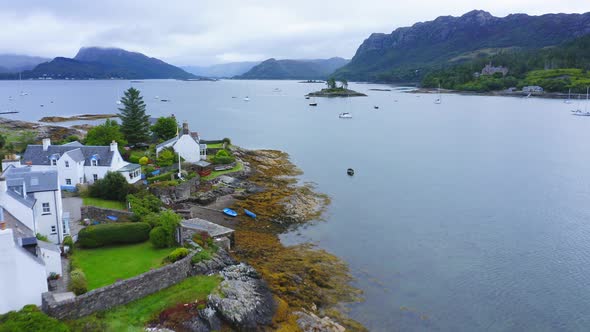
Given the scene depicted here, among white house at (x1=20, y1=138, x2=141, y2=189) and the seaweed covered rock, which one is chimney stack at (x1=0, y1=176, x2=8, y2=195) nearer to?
the seaweed covered rock

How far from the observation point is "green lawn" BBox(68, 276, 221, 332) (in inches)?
774

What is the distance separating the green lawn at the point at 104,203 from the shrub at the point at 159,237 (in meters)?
8.87

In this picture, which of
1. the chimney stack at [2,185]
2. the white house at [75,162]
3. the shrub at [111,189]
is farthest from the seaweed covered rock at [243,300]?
the white house at [75,162]

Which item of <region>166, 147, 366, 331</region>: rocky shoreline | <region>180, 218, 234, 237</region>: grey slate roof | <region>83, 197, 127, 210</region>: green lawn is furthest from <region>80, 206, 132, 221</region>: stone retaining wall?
<region>166, 147, 366, 331</region>: rocky shoreline

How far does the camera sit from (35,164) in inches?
1511

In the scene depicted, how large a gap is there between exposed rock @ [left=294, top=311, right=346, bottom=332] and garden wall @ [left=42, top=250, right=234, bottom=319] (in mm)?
5799

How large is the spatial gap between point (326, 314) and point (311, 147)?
56645 millimetres

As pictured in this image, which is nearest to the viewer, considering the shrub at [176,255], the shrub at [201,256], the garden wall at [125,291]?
the garden wall at [125,291]

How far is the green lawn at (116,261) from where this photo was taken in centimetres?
2270

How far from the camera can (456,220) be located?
41.7 metres

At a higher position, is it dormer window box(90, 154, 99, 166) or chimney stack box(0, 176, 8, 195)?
chimney stack box(0, 176, 8, 195)

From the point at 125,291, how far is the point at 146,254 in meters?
4.78

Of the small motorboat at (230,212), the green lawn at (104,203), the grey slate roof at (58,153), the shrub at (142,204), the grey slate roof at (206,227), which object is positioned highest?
the grey slate roof at (58,153)

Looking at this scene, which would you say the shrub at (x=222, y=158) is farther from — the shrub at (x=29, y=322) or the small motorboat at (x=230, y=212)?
the shrub at (x=29, y=322)
